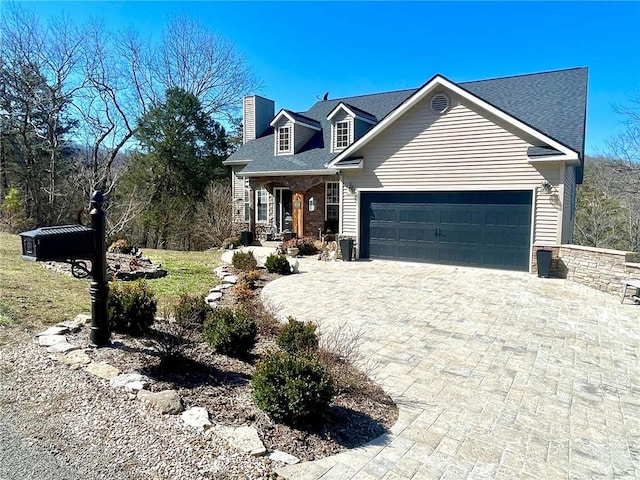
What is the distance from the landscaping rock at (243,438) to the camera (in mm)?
2816

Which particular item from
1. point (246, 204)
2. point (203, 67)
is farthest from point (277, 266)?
point (203, 67)

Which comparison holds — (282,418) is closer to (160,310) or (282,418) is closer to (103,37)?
(160,310)

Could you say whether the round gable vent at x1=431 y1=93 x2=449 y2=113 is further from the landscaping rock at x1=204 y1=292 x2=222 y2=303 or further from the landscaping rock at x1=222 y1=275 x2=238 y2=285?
the landscaping rock at x1=204 y1=292 x2=222 y2=303

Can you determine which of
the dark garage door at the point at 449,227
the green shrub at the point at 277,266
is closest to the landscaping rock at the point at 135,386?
the green shrub at the point at 277,266

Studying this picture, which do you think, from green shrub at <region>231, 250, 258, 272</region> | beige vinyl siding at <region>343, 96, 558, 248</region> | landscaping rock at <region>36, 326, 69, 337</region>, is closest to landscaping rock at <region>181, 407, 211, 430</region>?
landscaping rock at <region>36, 326, 69, 337</region>

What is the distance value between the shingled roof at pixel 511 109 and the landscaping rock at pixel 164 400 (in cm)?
1161

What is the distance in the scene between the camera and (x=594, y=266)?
33.5ft

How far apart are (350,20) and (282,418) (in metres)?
11.5

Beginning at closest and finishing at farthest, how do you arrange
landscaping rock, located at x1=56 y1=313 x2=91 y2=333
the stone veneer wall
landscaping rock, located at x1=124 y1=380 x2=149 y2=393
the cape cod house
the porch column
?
1. landscaping rock, located at x1=124 y1=380 x2=149 y2=393
2. landscaping rock, located at x1=56 y1=313 x2=91 y2=333
3. the stone veneer wall
4. the cape cod house
5. the porch column

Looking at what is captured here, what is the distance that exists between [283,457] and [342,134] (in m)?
15.6

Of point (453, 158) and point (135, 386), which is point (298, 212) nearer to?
point (453, 158)

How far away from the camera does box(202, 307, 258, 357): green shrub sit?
4594 millimetres

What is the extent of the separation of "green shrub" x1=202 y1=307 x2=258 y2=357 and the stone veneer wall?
30.5ft

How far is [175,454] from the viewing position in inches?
106
